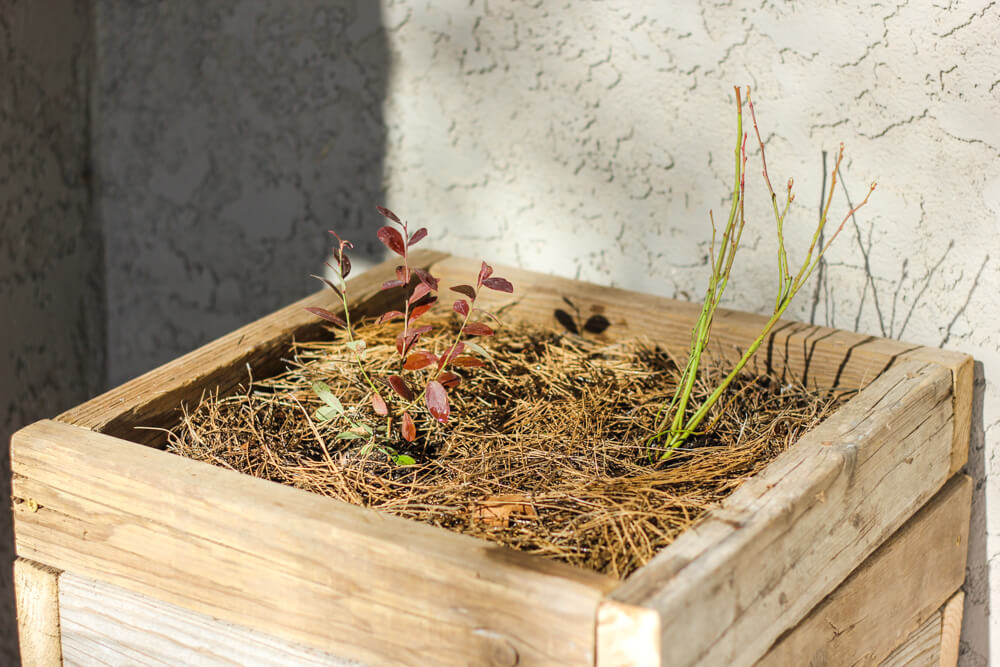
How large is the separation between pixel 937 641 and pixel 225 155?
1699 millimetres

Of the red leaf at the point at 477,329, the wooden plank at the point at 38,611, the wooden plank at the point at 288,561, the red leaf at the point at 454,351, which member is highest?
the red leaf at the point at 477,329

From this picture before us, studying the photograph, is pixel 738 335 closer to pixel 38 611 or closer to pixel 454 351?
pixel 454 351

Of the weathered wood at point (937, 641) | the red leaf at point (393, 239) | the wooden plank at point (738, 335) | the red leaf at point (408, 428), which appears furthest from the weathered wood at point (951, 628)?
the red leaf at point (393, 239)

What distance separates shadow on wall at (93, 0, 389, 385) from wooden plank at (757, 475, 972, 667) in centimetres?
122

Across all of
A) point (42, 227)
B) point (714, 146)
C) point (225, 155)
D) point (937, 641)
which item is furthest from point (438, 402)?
point (42, 227)

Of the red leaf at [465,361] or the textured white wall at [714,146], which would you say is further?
the textured white wall at [714,146]

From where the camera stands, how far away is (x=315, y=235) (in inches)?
85.4

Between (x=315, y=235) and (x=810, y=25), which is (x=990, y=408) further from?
(x=315, y=235)

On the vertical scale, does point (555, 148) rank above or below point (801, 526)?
above

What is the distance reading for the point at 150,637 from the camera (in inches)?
48.4

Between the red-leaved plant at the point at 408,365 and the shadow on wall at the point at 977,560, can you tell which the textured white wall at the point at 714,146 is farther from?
the red-leaved plant at the point at 408,365

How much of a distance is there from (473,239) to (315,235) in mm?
384

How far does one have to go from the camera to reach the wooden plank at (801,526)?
0.94 m

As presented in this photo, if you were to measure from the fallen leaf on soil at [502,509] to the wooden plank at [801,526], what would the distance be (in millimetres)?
232
